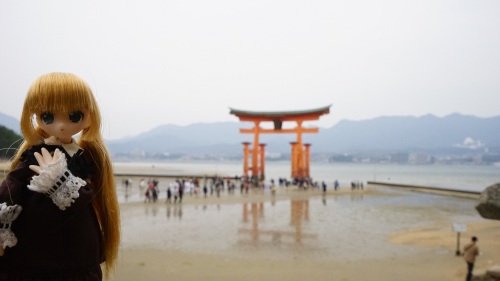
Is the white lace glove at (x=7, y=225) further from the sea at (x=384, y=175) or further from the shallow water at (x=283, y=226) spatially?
the sea at (x=384, y=175)

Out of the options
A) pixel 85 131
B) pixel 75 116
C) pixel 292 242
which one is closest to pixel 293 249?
pixel 292 242

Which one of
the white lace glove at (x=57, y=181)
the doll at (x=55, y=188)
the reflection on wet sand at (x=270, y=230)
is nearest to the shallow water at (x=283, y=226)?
the reflection on wet sand at (x=270, y=230)

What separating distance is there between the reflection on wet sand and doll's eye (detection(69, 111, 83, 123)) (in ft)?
30.0

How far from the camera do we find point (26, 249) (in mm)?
1650

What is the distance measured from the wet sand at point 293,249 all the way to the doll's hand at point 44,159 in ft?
19.7

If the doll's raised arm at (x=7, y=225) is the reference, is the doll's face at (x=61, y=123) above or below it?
above

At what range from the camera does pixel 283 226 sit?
13.0 metres

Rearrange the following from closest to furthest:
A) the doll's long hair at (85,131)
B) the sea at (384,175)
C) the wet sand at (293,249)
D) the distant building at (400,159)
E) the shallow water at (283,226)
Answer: the doll's long hair at (85,131), the wet sand at (293,249), the shallow water at (283,226), the sea at (384,175), the distant building at (400,159)

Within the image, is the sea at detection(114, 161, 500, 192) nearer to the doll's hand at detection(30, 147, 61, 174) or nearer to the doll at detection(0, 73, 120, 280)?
the doll at detection(0, 73, 120, 280)

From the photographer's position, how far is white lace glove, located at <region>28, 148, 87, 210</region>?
1.56m

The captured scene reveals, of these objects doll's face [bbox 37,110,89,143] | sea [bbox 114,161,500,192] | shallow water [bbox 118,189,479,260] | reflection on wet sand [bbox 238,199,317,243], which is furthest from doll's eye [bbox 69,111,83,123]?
sea [bbox 114,161,500,192]

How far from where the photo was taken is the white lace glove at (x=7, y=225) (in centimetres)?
155

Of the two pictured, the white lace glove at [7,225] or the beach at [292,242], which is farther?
the beach at [292,242]

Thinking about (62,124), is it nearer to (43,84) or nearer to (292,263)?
(43,84)
